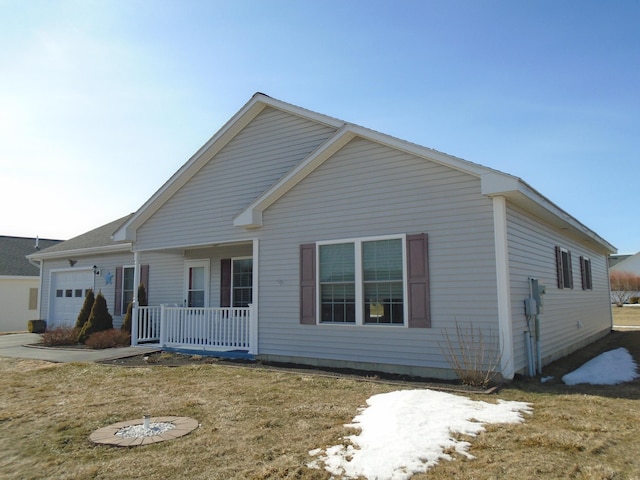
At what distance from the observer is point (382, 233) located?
8586 mm

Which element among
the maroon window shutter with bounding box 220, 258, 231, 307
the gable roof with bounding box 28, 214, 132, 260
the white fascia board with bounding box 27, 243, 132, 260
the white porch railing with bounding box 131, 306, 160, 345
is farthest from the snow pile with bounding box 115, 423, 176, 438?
the gable roof with bounding box 28, 214, 132, 260

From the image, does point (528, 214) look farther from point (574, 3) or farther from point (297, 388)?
point (297, 388)

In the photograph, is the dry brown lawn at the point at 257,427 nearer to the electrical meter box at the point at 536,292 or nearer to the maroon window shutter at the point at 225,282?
the electrical meter box at the point at 536,292

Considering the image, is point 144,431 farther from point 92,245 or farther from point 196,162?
point 92,245

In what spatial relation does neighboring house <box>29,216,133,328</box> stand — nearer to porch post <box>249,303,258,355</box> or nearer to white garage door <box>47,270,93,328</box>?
white garage door <box>47,270,93,328</box>

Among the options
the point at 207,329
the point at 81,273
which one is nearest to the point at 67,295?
the point at 81,273

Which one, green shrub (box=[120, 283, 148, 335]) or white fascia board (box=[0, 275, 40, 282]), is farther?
white fascia board (box=[0, 275, 40, 282])

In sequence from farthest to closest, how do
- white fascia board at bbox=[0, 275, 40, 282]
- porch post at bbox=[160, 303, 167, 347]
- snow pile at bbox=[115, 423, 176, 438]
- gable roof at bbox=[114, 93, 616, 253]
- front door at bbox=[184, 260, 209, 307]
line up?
1. white fascia board at bbox=[0, 275, 40, 282]
2. front door at bbox=[184, 260, 209, 307]
3. porch post at bbox=[160, 303, 167, 347]
4. gable roof at bbox=[114, 93, 616, 253]
5. snow pile at bbox=[115, 423, 176, 438]

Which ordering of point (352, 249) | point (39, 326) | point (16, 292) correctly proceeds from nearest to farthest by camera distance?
→ 1. point (352, 249)
2. point (39, 326)
3. point (16, 292)

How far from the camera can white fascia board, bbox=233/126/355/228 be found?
362 inches

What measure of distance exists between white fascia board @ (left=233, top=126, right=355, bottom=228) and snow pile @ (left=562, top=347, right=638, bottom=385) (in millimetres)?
5883

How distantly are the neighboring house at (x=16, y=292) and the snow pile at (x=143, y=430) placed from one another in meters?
21.0

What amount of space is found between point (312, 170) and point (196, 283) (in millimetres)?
6040

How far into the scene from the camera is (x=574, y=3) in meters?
8.86
